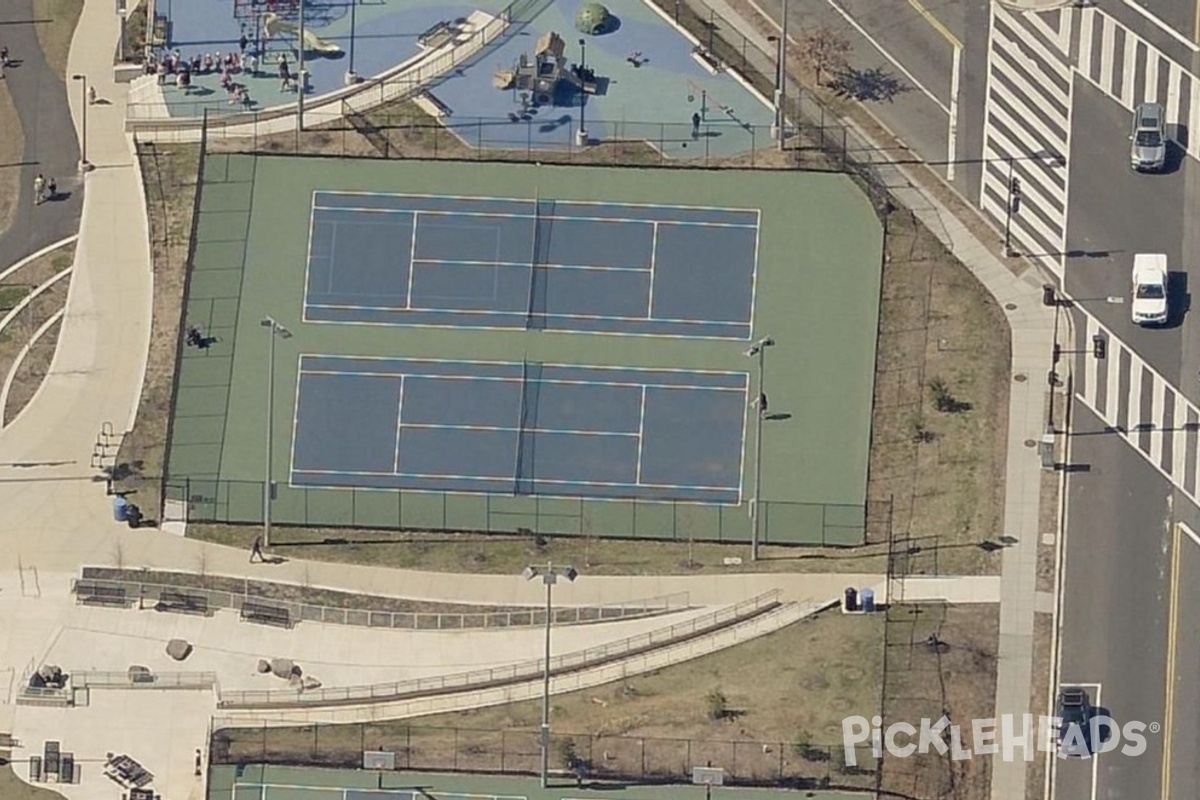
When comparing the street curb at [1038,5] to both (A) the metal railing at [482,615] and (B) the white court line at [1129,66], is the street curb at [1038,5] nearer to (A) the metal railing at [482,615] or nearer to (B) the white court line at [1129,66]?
(B) the white court line at [1129,66]

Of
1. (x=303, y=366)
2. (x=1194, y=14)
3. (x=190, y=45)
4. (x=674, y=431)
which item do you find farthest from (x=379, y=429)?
(x=1194, y=14)

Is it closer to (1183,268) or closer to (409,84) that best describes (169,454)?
(409,84)

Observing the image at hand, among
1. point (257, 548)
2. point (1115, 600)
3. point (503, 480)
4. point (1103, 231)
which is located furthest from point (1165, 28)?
point (257, 548)

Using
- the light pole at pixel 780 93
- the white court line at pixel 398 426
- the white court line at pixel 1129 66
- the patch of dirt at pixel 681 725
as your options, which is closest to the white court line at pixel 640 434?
the patch of dirt at pixel 681 725

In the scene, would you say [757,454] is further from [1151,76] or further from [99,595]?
[99,595]

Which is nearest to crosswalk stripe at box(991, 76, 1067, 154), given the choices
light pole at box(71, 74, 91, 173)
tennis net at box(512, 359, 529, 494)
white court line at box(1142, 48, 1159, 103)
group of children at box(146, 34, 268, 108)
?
white court line at box(1142, 48, 1159, 103)
